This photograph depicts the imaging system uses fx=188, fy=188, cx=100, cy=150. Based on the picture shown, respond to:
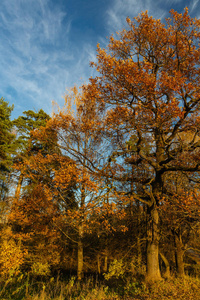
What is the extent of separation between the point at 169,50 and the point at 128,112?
14.2ft

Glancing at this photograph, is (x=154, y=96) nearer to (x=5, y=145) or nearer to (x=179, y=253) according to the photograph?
(x=179, y=253)

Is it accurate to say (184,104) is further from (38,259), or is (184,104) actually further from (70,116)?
(38,259)

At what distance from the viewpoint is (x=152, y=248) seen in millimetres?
8406

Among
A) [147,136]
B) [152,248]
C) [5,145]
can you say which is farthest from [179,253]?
[5,145]

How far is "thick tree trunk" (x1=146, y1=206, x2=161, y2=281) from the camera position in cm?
812

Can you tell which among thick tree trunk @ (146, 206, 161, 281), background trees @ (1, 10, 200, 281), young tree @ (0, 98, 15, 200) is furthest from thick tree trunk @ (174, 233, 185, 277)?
young tree @ (0, 98, 15, 200)

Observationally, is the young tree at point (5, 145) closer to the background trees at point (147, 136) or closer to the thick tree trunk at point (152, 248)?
the background trees at point (147, 136)

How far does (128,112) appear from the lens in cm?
905

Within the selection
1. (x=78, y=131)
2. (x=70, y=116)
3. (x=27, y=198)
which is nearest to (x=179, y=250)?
(x=78, y=131)

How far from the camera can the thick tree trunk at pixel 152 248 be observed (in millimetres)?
8125

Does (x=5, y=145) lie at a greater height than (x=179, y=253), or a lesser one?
greater

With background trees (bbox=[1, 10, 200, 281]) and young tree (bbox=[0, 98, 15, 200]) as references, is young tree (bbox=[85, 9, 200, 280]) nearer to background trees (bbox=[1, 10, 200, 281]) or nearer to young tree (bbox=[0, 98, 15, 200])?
background trees (bbox=[1, 10, 200, 281])

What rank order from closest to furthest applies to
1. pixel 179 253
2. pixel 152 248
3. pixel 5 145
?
pixel 152 248
pixel 179 253
pixel 5 145

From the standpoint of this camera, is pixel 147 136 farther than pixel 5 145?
No
